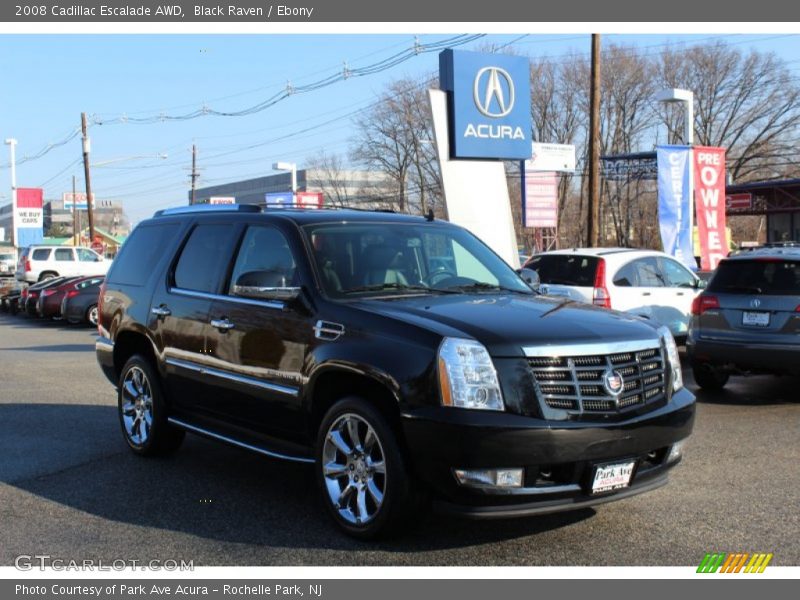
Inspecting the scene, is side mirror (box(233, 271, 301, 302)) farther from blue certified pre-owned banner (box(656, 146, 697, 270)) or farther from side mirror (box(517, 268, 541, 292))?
blue certified pre-owned banner (box(656, 146, 697, 270))

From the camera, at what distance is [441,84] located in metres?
16.1

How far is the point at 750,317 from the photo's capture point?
9.61 meters

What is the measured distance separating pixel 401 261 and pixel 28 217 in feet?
178

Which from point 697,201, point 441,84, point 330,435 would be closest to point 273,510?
point 330,435

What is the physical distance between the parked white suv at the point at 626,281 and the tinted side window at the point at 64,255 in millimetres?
28018

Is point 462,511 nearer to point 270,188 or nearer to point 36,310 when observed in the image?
point 36,310

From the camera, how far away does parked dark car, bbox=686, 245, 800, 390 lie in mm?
9297

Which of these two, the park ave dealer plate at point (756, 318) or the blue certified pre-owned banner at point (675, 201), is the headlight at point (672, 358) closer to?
the park ave dealer plate at point (756, 318)

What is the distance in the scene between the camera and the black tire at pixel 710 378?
1046 centimetres

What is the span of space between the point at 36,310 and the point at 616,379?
78.7ft

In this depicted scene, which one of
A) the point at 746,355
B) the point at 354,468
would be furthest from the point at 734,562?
the point at 746,355

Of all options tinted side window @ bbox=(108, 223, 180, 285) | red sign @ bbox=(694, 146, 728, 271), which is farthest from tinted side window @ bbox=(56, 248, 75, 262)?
tinted side window @ bbox=(108, 223, 180, 285)

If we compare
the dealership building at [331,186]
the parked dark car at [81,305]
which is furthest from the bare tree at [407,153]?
the parked dark car at [81,305]

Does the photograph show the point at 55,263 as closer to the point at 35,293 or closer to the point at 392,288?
the point at 35,293
